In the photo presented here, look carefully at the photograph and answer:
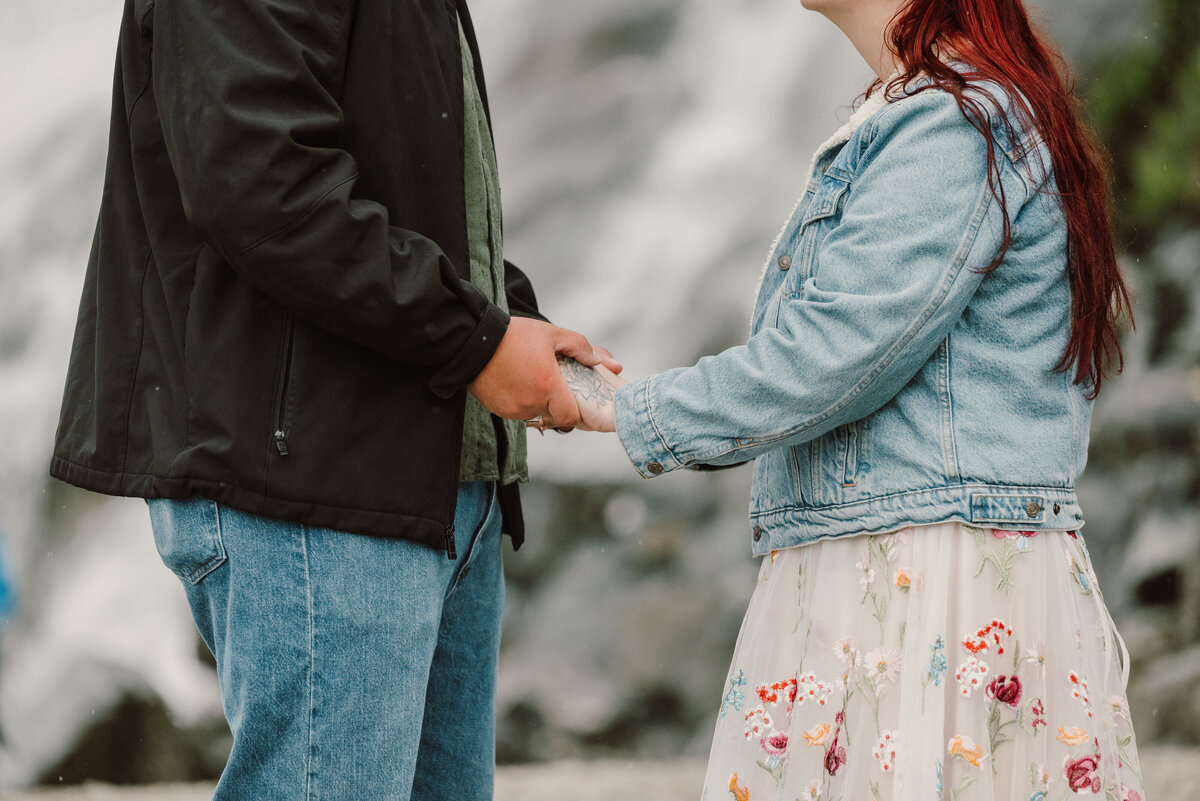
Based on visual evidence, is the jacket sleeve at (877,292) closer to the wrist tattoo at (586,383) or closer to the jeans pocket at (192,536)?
the wrist tattoo at (586,383)

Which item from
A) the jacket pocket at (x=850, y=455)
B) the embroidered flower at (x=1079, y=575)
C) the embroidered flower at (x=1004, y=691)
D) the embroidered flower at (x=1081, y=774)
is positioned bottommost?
the embroidered flower at (x=1081, y=774)

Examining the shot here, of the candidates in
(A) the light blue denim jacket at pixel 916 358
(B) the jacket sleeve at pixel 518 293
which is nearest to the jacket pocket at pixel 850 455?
(A) the light blue denim jacket at pixel 916 358

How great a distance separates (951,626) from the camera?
3.70ft

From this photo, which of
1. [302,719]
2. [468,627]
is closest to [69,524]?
[468,627]

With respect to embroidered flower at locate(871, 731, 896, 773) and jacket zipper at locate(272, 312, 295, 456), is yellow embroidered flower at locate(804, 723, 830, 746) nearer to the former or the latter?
embroidered flower at locate(871, 731, 896, 773)

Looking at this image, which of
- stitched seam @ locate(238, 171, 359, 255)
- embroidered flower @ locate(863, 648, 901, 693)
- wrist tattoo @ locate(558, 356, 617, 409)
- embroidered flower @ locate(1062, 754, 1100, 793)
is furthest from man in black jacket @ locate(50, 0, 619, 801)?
embroidered flower @ locate(1062, 754, 1100, 793)

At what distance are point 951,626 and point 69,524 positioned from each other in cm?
217

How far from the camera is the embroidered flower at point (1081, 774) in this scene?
3.64ft

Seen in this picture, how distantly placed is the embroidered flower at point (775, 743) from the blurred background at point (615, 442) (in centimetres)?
148

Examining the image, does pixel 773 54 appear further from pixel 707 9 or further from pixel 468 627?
pixel 468 627

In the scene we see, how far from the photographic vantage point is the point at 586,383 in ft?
4.42

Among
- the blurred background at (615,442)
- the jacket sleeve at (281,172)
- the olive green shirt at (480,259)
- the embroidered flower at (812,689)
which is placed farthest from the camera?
the blurred background at (615,442)

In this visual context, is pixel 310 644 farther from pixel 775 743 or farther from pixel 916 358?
pixel 916 358

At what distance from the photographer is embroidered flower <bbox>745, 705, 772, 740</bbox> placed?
1.20 meters
